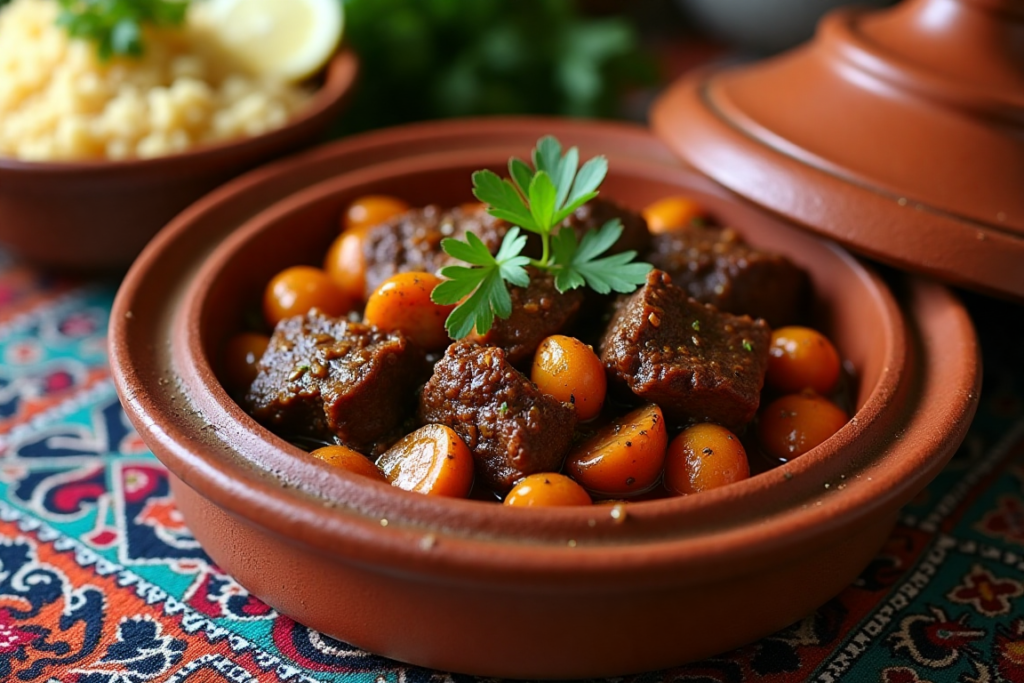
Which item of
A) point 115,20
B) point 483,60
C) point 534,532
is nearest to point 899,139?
point 534,532

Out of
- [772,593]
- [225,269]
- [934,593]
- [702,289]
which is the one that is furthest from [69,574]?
[934,593]

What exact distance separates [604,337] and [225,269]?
43.1 inches

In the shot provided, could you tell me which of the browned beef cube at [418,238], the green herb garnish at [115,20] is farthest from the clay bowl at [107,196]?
the browned beef cube at [418,238]

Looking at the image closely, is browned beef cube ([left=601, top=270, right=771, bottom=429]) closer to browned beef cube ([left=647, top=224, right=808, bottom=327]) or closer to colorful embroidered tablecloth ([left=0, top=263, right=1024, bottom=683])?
browned beef cube ([left=647, top=224, right=808, bottom=327])

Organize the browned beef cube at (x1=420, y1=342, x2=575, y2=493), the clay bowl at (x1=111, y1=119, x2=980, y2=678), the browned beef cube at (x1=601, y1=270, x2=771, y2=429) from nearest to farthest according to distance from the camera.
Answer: the clay bowl at (x1=111, y1=119, x2=980, y2=678), the browned beef cube at (x1=420, y1=342, x2=575, y2=493), the browned beef cube at (x1=601, y1=270, x2=771, y2=429)

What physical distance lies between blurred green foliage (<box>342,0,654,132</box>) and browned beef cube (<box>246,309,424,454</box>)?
189 centimetres

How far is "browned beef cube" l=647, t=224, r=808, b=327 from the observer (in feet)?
8.93

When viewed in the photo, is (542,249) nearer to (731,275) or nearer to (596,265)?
(596,265)

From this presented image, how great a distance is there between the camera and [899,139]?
274cm

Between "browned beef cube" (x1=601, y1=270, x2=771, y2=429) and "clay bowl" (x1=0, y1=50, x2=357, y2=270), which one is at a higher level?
"browned beef cube" (x1=601, y1=270, x2=771, y2=429)

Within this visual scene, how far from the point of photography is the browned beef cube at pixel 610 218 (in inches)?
105

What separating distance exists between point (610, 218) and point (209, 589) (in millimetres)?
1444

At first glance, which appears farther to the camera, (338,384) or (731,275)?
(731,275)

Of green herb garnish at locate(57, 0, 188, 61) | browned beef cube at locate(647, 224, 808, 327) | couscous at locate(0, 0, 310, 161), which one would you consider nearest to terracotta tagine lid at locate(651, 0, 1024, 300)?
browned beef cube at locate(647, 224, 808, 327)
